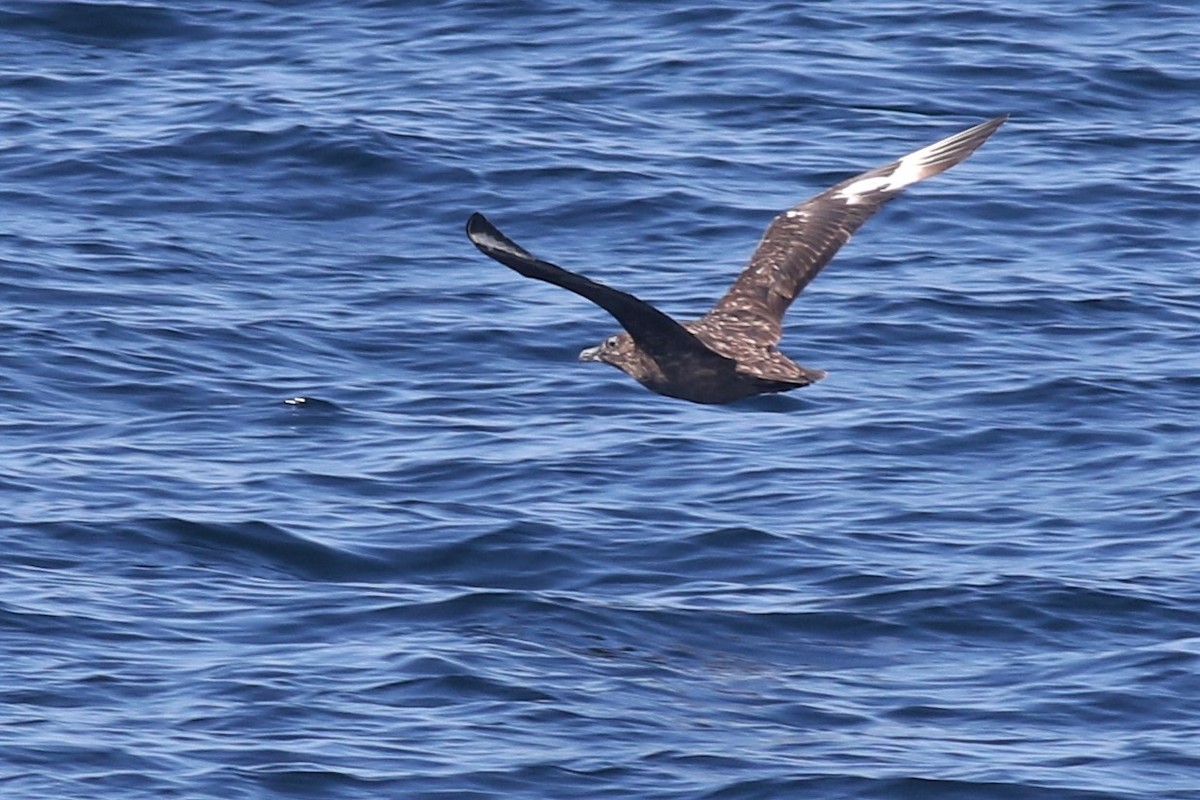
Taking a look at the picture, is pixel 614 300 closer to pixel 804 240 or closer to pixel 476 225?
pixel 476 225

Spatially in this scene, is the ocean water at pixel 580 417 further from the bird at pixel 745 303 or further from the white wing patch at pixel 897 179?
the white wing patch at pixel 897 179

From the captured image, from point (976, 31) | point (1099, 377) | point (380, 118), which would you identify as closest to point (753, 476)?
point (1099, 377)

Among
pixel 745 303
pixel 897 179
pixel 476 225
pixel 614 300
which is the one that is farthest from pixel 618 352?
Answer: pixel 897 179

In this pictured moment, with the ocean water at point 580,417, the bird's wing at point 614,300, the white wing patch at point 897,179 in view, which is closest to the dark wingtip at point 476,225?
the bird's wing at point 614,300

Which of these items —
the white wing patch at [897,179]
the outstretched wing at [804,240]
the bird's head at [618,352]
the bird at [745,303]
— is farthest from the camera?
the white wing patch at [897,179]

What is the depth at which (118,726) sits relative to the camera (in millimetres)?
8898

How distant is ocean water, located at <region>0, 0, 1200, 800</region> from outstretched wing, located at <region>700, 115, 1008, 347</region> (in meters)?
1.12

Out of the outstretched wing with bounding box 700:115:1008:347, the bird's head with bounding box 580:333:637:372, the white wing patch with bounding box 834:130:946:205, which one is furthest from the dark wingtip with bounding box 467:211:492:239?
the white wing patch with bounding box 834:130:946:205

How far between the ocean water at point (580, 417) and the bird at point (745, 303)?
1122 millimetres

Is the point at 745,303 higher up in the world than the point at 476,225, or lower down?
lower down

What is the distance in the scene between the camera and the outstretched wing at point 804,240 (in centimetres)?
1042

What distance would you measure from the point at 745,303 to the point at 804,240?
1.79ft

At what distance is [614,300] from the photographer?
850 cm

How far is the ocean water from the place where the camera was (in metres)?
9.12
